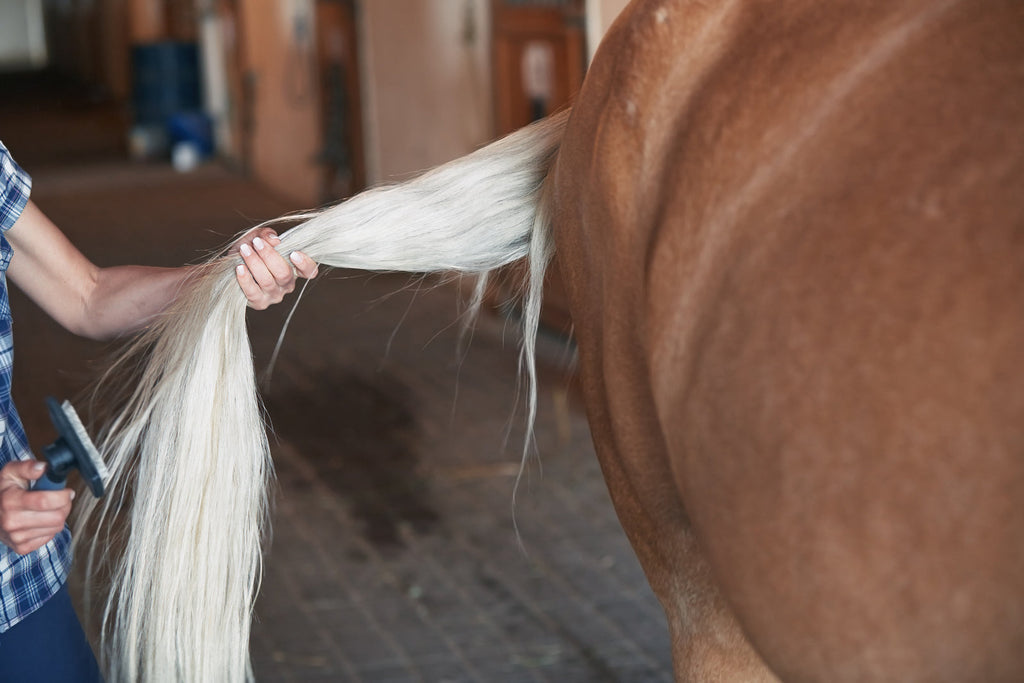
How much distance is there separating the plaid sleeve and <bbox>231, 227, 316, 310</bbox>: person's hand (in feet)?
0.82

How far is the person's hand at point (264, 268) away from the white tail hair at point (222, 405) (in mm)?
23

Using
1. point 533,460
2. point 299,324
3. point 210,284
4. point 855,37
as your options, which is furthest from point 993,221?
point 299,324

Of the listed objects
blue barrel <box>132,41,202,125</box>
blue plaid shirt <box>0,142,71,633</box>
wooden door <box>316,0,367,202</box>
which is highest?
blue plaid shirt <box>0,142,71,633</box>

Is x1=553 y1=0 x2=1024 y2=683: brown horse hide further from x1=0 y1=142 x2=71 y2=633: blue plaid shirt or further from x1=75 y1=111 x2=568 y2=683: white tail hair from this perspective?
x1=0 y1=142 x2=71 y2=633: blue plaid shirt

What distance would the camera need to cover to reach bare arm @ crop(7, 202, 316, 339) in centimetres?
129

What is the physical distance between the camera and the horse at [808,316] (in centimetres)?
72

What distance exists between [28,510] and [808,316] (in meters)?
0.80

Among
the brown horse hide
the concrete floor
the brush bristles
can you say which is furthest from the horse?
the concrete floor

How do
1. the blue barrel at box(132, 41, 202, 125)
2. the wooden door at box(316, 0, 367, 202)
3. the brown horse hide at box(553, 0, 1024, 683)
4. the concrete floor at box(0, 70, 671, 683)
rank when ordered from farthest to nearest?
the blue barrel at box(132, 41, 202, 125)
the wooden door at box(316, 0, 367, 202)
the concrete floor at box(0, 70, 671, 683)
the brown horse hide at box(553, 0, 1024, 683)

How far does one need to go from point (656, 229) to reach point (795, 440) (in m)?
0.31

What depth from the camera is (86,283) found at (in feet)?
4.47

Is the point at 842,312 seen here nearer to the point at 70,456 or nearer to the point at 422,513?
the point at 70,456

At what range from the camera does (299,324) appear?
5.47m

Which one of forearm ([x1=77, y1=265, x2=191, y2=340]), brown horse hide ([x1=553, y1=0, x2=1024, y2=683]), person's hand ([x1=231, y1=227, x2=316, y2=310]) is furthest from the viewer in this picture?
forearm ([x1=77, y1=265, x2=191, y2=340])
